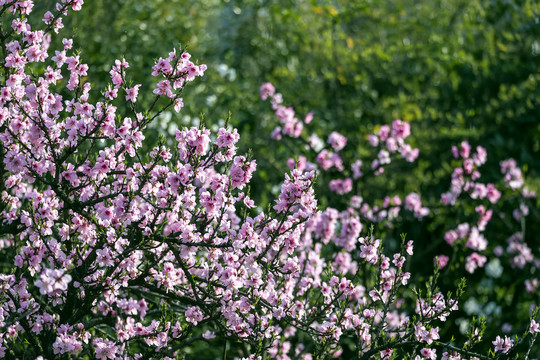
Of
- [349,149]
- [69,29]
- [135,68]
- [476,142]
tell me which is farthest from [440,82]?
[69,29]

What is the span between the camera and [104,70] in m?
7.61

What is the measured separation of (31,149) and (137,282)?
972 millimetres

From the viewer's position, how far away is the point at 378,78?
893cm

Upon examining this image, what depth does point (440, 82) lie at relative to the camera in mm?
8844

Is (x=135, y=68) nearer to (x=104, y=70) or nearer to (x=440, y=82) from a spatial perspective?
(x=104, y=70)

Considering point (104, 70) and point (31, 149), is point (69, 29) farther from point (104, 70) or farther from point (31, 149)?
point (31, 149)

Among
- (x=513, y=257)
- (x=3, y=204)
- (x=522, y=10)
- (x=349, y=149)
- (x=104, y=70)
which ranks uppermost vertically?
(x=522, y=10)

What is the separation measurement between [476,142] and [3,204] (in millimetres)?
5795

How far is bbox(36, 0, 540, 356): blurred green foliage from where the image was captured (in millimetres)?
7848

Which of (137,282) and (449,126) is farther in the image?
(449,126)

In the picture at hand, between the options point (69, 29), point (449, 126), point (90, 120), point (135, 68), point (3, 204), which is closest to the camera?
point (90, 120)

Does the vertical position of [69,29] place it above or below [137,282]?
above

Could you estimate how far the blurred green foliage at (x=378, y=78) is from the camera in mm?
7848

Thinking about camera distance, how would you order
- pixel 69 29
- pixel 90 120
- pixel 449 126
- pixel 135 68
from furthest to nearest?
pixel 449 126, pixel 135 68, pixel 69 29, pixel 90 120
